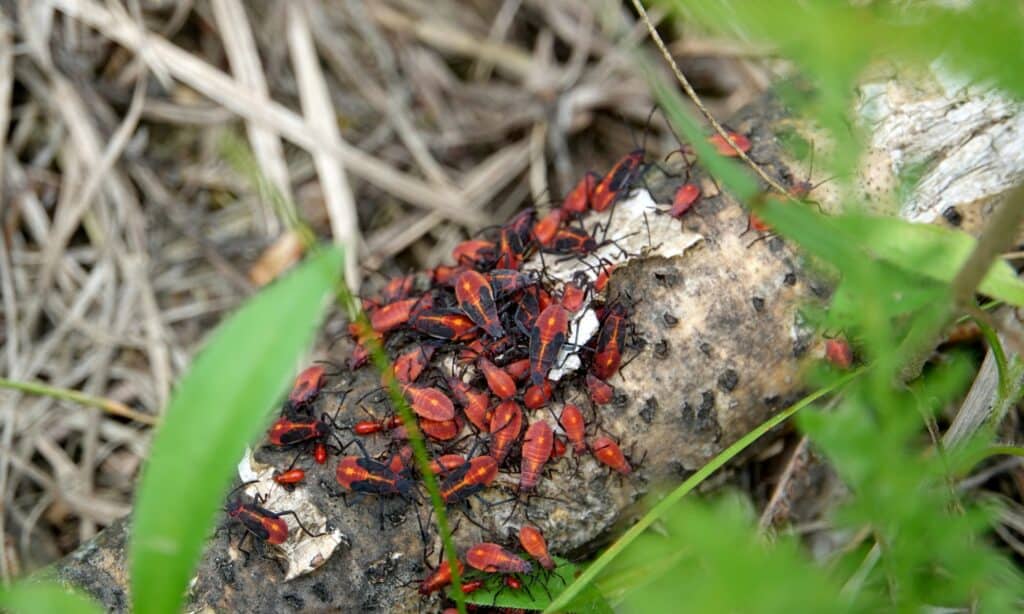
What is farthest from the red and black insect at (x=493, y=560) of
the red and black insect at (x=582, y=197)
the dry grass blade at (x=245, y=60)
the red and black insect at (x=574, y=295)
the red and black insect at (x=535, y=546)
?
the dry grass blade at (x=245, y=60)

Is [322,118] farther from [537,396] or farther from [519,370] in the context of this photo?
[537,396]

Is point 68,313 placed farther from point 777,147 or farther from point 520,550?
point 777,147

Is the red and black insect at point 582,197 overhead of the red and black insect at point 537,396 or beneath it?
overhead

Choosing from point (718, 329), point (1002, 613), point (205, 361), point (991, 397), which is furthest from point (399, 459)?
point (991, 397)

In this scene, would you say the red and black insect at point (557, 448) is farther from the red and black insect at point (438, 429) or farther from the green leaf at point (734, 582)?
the green leaf at point (734, 582)

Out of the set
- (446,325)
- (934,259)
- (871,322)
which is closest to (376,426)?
(446,325)

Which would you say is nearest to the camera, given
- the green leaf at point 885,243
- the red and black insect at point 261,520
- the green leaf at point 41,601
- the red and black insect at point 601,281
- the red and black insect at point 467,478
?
the green leaf at point 41,601

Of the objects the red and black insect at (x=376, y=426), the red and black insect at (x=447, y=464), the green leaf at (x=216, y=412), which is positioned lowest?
the red and black insect at (x=447, y=464)
